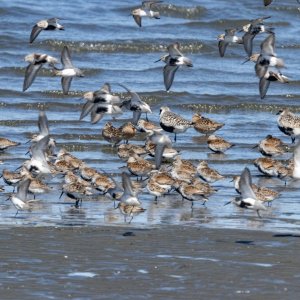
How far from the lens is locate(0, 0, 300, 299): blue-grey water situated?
803cm

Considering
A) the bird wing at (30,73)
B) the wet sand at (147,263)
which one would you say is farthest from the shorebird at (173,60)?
the wet sand at (147,263)

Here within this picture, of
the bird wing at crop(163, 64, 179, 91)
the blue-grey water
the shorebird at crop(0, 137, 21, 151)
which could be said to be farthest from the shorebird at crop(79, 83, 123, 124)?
the shorebird at crop(0, 137, 21, 151)

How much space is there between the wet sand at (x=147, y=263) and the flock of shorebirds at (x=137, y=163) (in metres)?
0.85

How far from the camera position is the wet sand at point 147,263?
7629mm

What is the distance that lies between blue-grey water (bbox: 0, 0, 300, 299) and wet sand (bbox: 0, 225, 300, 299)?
14mm

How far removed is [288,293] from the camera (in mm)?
7625

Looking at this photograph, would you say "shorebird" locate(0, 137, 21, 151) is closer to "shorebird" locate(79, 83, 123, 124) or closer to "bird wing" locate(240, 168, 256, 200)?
"shorebird" locate(79, 83, 123, 124)

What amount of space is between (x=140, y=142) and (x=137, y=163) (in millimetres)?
2935

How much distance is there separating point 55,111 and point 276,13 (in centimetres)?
1260

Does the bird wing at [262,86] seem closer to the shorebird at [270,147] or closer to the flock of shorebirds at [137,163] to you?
the flock of shorebirds at [137,163]

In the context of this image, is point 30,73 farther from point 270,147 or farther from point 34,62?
point 270,147

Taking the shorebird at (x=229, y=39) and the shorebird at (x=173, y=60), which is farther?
the shorebird at (x=229, y=39)

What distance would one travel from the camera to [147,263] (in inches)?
333

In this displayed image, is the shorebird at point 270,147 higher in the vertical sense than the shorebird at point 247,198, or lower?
lower
